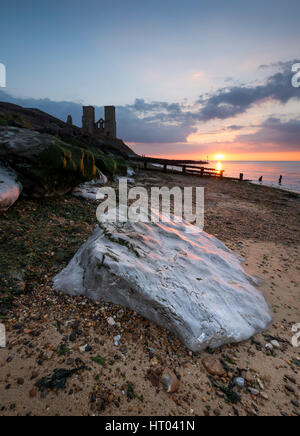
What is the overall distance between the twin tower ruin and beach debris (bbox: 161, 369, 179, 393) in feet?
172

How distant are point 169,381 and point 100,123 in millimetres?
57326

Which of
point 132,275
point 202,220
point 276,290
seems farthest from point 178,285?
point 202,220

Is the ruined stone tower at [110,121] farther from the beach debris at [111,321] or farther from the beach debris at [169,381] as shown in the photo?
the beach debris at [169,381]

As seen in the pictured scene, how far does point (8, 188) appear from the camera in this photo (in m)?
4.80

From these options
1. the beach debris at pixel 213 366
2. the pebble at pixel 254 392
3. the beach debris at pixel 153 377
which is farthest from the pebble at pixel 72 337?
the pebble at pixel 254 392

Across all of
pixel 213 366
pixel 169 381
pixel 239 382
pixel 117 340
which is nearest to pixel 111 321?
pixel 117 340

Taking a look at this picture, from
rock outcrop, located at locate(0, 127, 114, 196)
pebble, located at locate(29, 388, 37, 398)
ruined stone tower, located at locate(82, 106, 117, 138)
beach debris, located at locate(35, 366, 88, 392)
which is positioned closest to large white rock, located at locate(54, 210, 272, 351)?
beach debris, located at locate(35, 366, 88, 392)

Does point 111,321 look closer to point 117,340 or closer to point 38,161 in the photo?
point 117,340

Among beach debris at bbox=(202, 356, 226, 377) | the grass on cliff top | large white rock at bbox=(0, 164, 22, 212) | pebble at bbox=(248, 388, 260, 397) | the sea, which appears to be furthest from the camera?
the sea

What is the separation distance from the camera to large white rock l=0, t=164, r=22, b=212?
460 cm

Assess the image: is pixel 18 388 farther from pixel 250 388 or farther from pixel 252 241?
pixel 252 241

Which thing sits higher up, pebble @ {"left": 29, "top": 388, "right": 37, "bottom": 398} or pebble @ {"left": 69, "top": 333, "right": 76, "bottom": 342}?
pebble @ {"left": 69, "top": 333, "right": 76, "bottom": 342}

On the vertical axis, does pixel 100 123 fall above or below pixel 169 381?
above

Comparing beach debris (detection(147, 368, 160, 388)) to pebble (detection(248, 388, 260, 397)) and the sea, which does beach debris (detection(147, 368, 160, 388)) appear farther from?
the sea
